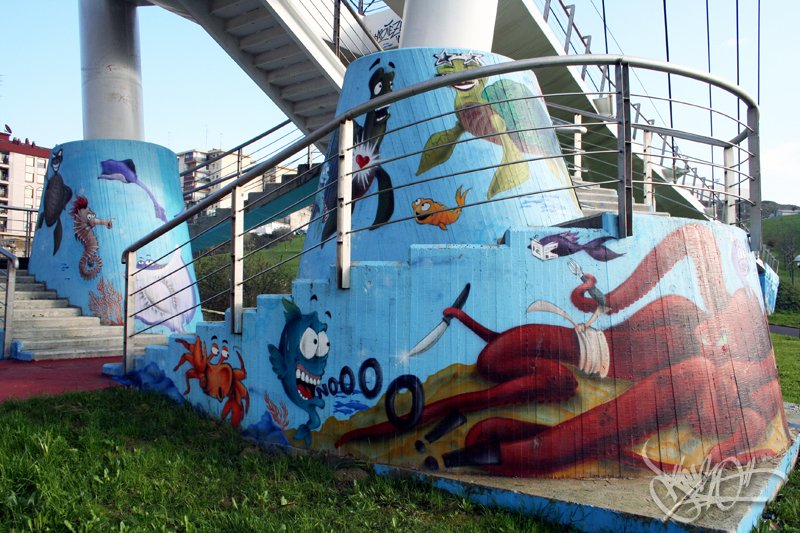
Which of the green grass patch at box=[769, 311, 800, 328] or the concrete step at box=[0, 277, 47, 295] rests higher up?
the concrete step at box=[0, 277, 47, 295]

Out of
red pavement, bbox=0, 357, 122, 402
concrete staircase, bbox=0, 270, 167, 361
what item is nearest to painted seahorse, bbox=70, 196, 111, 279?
concrete staircase, bbox=0, 270, 167, 361

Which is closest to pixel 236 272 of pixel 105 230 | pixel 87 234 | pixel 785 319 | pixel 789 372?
pixel 105 230

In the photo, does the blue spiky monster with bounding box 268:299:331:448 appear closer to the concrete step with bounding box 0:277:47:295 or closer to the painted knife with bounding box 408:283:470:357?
the painted knife with bounding box 408:283:470:357

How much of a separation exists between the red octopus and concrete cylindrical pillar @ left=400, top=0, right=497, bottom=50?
333 cm

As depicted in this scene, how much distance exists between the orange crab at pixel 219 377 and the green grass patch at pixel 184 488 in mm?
264

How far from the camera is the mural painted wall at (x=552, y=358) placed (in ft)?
11.8

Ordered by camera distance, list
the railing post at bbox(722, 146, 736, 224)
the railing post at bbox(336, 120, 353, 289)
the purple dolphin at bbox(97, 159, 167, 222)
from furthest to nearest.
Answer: the purple dolphin at bbox(97, 159, 167, 222), the railing post at bbox(722, 146, 736, 224), the railing post at bbox(336, 120, 353, 289)

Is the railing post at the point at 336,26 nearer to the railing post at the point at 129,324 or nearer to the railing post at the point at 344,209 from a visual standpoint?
the railing post at the point at 129,324

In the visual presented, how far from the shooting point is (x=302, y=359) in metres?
4.27

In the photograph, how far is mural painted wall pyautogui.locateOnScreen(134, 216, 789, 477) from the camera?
141 inches

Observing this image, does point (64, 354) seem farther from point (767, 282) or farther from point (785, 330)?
point (785, 330)

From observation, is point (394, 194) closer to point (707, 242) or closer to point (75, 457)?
point (707, 242)

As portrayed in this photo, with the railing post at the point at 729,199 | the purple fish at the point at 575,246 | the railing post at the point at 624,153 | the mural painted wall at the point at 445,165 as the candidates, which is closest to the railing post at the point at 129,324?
the mural painted wall at the point at 445,165
